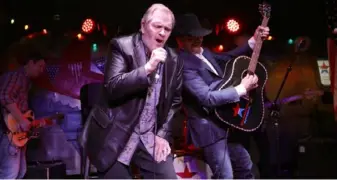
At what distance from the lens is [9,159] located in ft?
16.2

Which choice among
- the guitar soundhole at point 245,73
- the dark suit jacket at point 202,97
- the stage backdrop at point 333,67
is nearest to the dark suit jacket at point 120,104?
the dark suit jacket at point 202,97

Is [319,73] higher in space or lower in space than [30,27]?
lower

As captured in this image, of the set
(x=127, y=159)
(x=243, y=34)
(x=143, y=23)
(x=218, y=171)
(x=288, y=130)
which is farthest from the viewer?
(x=288, y=130)

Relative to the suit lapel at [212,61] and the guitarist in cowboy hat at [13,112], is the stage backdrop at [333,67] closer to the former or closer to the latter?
the suit lapel at [212,61]

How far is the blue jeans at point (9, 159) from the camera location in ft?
16.2

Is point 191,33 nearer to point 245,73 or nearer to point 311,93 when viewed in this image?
point 245,73

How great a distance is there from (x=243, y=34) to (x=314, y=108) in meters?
1.31

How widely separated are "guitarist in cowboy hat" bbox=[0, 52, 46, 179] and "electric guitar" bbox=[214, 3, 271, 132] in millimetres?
1938

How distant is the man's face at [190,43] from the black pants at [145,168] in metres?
1.16

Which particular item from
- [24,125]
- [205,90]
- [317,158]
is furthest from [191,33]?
[317,158]

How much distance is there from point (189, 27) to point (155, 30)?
0.63 metres

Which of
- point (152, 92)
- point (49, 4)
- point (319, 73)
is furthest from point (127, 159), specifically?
point (319, 73)

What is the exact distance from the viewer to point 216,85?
15.8ft

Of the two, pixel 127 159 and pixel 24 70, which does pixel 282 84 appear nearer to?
pixel 127 159
